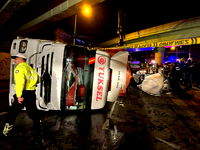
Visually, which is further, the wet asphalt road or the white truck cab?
the white truck cab

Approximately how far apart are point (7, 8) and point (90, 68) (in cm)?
547

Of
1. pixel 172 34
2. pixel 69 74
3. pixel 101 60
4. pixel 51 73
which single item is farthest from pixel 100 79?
pixel 172 34

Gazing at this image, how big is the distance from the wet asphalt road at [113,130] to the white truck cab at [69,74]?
18.2 inches

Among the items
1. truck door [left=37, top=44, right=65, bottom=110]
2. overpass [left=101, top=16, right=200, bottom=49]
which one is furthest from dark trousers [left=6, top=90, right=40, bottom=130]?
overpass [left=101, top=16, right=200, bottom=49]

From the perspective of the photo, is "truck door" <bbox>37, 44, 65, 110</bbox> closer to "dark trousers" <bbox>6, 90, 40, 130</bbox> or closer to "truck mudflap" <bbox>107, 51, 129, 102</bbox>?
"dark trousers" <bbox>6, 90, 40, 130</bbox>

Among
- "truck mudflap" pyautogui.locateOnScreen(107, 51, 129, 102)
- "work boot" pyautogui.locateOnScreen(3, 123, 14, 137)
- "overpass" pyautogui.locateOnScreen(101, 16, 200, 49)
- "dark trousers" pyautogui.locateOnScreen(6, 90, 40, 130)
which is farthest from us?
"overpass" pyautogui.locateOnScreen(101, 16, 200, 49)

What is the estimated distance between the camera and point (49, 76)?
3717 mm

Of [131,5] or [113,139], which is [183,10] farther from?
[113,139]

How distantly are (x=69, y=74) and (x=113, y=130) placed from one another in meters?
1.82

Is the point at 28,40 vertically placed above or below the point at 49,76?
above

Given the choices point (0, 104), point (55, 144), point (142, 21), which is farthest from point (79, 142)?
point (142, 21)

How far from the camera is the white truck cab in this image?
3.73 metres

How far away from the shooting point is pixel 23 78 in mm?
2725

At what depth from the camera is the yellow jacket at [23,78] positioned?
106 inches
